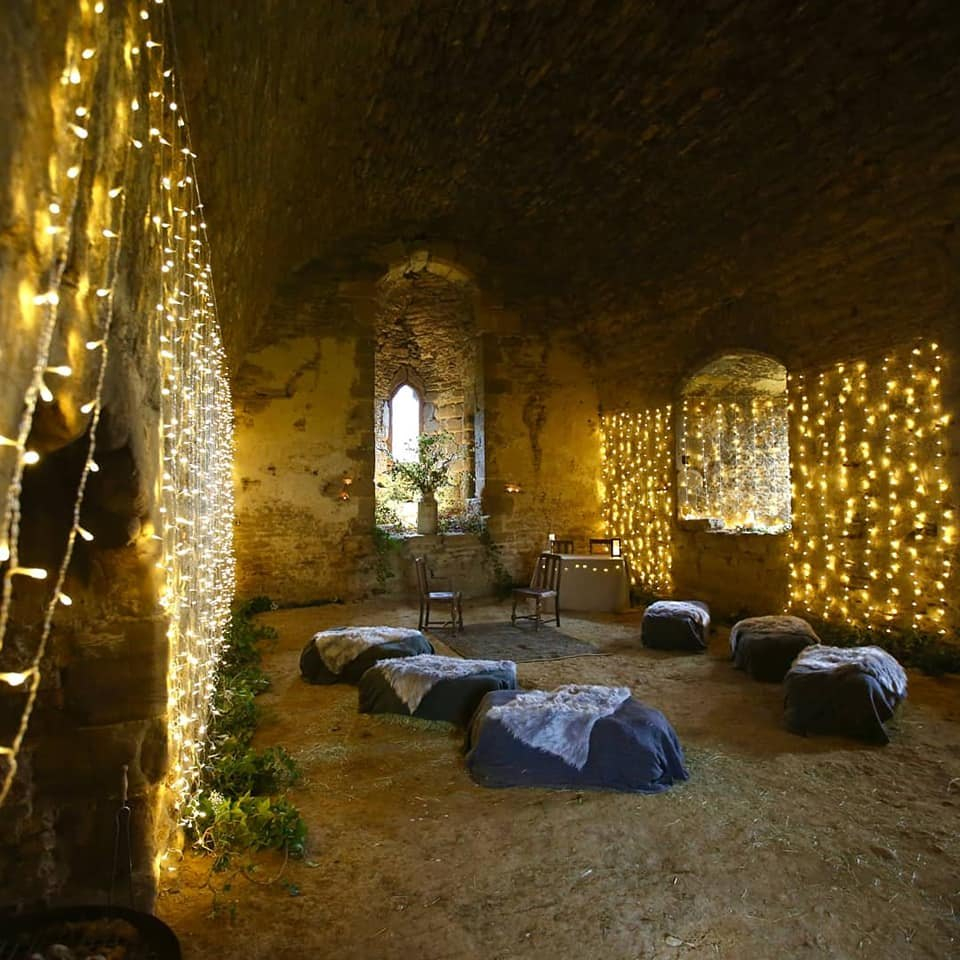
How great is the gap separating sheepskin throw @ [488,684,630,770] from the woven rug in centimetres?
205

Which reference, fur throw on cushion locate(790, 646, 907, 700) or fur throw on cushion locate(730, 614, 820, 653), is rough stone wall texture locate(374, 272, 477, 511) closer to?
fur throw on cushion locate(730, 614, 820, 653)

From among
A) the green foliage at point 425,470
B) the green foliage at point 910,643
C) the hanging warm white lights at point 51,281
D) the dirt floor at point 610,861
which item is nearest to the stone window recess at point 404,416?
the green foliage at point 425,470

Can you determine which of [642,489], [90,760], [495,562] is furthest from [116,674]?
[642,489]

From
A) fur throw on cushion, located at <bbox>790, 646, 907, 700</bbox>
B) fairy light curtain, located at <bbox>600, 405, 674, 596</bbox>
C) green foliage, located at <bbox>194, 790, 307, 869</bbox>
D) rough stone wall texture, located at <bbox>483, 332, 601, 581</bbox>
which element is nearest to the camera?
green foliage, located at <bbox>194, 790, 307, 869</bbox>

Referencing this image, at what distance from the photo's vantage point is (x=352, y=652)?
4840 mm

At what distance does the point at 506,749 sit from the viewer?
3.25 meters

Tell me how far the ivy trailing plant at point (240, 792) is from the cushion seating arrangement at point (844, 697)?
9.43 ft

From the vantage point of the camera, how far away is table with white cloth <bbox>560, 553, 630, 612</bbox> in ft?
25.7

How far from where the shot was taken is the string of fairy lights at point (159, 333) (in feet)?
3.80

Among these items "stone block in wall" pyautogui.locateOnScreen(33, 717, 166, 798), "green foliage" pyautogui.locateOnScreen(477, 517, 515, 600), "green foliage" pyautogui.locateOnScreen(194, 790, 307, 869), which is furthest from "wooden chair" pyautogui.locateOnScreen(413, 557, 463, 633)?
"stone block in wall" pyautogui.locateOnScreen(33, 717, 166, 798)

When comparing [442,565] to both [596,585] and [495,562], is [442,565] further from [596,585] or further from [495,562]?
[596,585]

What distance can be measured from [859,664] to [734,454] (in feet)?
15.1

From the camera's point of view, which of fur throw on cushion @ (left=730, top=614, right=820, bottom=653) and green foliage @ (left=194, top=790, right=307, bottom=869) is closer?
green foliage @ (left=194, top=790, right=307, bottom=869)

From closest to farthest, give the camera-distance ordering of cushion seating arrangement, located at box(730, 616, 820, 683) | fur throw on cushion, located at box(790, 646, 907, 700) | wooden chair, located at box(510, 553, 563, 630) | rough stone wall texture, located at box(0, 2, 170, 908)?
rough stone wall texture, located at box(0, 2, 170, 908), fur throw on cushion, located at box(790, 646, 907, 700), cushion seating arrangement, located at box(730, 616, 820, 683), wooden chair, located at box(510, 553, 563, 630)
